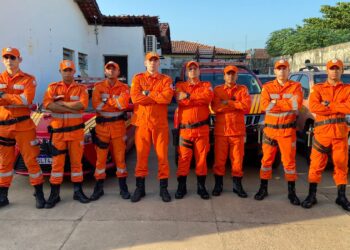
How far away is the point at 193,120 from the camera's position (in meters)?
4.72

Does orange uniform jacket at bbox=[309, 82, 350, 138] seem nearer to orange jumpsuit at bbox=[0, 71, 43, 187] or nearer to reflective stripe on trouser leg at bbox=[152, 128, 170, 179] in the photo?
reflective stripe on trouser leg at bbox=[152, 128, 170, 179]

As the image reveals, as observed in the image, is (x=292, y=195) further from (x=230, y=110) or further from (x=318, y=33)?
(x=318, y=33)

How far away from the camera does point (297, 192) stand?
5.12 meters

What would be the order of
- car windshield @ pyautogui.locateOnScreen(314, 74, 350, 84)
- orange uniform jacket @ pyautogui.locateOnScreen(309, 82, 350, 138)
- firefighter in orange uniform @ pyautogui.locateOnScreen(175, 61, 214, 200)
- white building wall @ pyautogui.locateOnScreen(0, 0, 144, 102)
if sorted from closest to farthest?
orange uniform jacket @ pyautogui.locateOnScreen(309, 82, 350, 138) < firefighter in orange uniform @ pyautogui.locateOnScreen(175, 61, 214, 200) < car windshield @ pyautogui.locateOnScreen(314, 74, 350, 84) < white building wall @ pyautogui.locateOnScreen(0, 0, 144, 102)

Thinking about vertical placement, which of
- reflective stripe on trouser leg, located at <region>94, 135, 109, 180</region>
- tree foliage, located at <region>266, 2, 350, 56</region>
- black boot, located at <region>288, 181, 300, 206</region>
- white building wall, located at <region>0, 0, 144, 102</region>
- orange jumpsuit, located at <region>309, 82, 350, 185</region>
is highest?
tree foliage, located at <region>266, 2, 350, 56</region>

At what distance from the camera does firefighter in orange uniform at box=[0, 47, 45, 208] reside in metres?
4.37

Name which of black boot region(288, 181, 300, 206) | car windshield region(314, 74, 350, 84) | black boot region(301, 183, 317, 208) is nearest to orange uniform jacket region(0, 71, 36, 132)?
black boot region(288, 181, 300, 206)

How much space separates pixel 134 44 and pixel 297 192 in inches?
424

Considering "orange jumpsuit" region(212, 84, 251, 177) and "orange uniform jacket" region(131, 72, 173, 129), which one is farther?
"orange jumpsuit" region(212, 84, 251, 177)

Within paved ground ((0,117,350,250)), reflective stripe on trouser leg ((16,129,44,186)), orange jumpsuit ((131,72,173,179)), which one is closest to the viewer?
paved ground ((0,117,350,250))

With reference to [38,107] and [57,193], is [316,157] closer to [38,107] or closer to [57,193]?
[57,193]

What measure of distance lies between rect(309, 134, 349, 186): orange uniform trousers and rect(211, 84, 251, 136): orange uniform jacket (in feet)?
3.38

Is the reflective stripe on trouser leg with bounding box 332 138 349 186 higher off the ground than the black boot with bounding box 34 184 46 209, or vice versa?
the reflective stripe on trouser leg with bounding box 332 138 349 186

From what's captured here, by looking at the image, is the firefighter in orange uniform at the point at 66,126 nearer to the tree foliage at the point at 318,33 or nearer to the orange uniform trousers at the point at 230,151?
the orange uniform trousers at the point at 230,151
